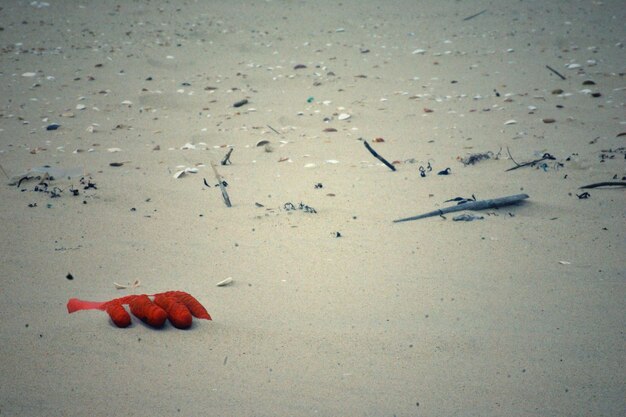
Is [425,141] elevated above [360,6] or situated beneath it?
situated beneath

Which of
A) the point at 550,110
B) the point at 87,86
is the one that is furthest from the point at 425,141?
the point at 87,86

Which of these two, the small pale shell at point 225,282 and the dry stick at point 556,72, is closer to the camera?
the small pale shell at point 225,282

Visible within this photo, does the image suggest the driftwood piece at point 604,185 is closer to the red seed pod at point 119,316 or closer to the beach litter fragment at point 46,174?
the red seed pod at point 119,316

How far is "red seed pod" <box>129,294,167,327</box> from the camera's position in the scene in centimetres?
192

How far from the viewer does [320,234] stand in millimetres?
2861

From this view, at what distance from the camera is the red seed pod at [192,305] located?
6.70ft

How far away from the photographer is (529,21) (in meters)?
7.53

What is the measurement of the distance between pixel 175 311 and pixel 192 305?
0.09m

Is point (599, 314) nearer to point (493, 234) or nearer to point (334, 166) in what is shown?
point (493, 234)

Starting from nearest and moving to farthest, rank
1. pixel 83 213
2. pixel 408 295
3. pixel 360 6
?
pixel 408 295 < pixel 83 213 < pixel 360 6

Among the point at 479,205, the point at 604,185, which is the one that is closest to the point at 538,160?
the point at 604,185

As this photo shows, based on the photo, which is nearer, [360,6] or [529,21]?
[529,21]

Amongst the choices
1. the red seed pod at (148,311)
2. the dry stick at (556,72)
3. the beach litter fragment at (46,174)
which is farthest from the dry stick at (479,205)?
the dry stick at (556,72)

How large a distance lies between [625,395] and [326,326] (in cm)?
109
